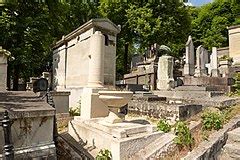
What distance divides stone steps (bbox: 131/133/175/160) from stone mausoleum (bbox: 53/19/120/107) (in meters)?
Result: 6.23

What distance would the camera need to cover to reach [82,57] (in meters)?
13.8

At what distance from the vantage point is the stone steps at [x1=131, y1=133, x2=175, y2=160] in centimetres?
577

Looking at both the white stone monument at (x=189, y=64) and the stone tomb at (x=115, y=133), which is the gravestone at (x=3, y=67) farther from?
the white stone monument at (x=189, y=64)

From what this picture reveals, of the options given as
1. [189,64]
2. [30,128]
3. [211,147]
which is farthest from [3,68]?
[189,64]

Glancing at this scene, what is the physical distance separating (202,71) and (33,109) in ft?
58.2

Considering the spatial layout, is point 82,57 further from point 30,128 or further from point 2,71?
point 30,128

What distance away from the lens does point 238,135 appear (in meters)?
Result: 3.99

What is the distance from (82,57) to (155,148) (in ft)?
28.5

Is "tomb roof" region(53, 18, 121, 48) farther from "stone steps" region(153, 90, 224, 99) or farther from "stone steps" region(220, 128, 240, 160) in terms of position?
"stone steps" region(220, 128, 240, 160)

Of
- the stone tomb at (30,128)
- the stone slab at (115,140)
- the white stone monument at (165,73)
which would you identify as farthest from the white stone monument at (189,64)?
the stone tomb at (30,128)

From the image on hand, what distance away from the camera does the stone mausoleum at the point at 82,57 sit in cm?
1312

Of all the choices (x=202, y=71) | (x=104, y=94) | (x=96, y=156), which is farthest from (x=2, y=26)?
(x=202, y=71)

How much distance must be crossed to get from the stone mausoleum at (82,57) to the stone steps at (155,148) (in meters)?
6.23

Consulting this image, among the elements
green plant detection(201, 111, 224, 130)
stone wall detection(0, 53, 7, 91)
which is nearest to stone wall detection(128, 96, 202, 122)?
green plant detection(201, 111, 224, 130)
